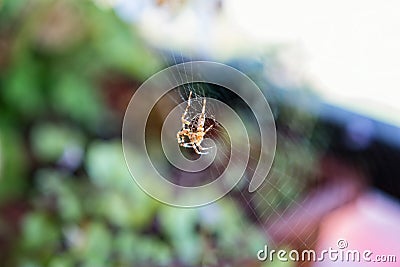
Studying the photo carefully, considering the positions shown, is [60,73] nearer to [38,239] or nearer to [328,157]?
[38,239]

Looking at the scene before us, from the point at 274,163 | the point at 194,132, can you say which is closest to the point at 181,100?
the point at 194,132

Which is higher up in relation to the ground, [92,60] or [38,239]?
[92,60]

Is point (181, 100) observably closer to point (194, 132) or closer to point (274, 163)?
point (194, 132)

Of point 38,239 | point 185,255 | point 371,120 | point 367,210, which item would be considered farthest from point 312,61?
point 38,239
